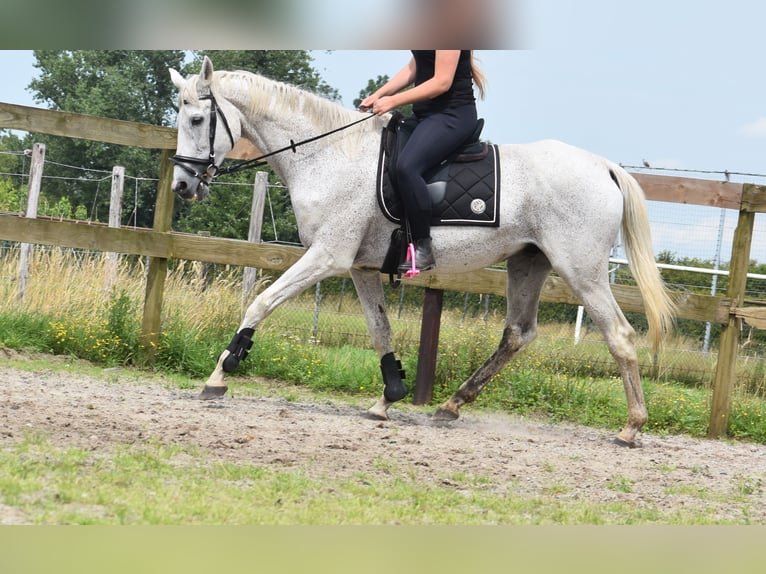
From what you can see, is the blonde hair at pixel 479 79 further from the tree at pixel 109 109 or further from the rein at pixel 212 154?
the tree at pixel 109 109

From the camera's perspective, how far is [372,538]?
0.65 meters

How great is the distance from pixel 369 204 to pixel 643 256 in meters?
1.92

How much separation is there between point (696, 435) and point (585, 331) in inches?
279

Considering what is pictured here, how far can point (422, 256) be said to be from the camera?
203 inches

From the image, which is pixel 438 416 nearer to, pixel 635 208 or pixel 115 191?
pixel 635 208

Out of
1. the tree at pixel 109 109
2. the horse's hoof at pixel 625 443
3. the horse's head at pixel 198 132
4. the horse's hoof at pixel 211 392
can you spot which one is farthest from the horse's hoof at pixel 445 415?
the tree at pixel 109 109

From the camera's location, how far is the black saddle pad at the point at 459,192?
521 cm

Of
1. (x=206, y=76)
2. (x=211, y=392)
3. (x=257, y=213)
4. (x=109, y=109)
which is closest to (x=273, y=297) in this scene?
(x=211, y=392)

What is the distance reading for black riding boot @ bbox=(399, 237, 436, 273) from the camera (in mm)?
5152

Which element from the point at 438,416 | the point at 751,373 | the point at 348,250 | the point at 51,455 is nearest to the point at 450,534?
the point at 51,455

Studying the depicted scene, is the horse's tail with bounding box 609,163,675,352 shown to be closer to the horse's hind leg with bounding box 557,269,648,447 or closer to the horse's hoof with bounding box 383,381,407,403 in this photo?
the horse's hind leg with bounding box 557,269,648,447

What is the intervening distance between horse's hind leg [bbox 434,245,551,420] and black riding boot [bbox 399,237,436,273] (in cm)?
85

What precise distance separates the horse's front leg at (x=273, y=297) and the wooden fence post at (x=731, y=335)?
3071 mm

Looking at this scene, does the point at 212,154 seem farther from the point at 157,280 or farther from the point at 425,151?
the point at 157,280
